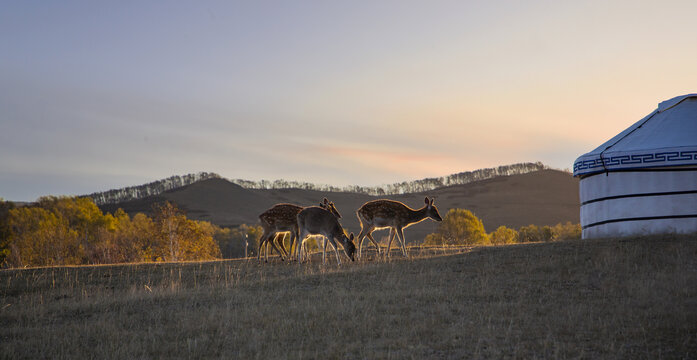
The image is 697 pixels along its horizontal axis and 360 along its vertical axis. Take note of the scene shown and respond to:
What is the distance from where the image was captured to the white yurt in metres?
17.5

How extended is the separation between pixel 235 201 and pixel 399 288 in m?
165

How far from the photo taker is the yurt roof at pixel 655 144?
17.5m

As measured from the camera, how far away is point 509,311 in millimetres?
9391

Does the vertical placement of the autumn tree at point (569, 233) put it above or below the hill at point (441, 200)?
below

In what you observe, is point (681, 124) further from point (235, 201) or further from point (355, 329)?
point (235, 201)

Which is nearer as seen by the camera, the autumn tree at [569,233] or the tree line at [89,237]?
the autumn tree at [569,233]

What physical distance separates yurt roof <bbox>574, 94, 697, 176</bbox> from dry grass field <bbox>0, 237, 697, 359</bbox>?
3.01 m

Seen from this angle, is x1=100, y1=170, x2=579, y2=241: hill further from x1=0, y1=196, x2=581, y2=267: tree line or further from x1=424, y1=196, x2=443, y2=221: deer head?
x1=424, y1=196, x2=443, y2=221: deer head

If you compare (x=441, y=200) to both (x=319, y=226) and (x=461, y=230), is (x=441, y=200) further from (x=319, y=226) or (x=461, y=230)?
(x=319, y=226)

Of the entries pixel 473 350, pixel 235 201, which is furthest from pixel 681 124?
pixel 235 201

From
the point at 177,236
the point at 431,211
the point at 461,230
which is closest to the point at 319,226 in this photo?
the point at 431,211

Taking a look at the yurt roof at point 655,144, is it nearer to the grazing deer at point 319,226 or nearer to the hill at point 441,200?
the grazing deer at point 319,226

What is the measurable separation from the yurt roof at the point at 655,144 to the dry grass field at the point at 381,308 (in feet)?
9.87

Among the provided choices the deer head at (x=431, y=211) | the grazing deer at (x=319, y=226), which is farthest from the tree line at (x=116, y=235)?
the grazing deer at (x=319, y=226)
